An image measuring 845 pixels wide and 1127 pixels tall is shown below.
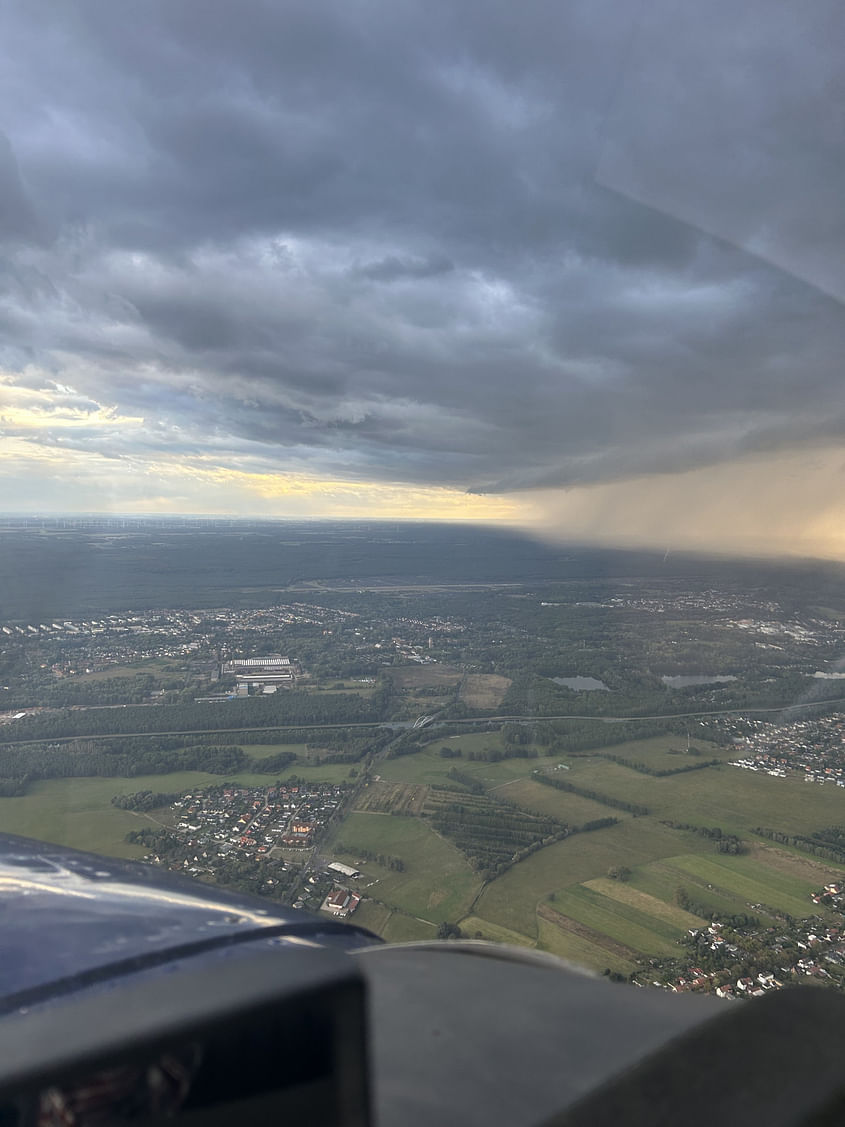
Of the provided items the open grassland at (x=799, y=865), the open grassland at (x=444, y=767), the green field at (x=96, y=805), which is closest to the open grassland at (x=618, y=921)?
the open grassland at (x=799, y=865)

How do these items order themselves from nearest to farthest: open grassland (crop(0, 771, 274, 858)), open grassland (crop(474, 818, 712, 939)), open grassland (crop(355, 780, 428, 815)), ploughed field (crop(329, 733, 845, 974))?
ploughed field (crop(329, 733, 845, 974)) → open grassland (crop(474, 818, 712, 939)) → open grassland (crop(0, 771, 274, 858)) → open grassland (crop(355, 780, 428, 815))

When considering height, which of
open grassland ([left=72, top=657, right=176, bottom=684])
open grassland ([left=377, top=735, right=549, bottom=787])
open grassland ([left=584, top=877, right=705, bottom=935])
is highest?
open grassland ([left=584, top=877, right=705, bottom=935])

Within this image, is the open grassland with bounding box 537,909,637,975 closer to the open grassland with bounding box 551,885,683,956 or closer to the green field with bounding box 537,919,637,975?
the green field with bounding box 537,919,637,975

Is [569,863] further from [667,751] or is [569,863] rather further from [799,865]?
[667,751]

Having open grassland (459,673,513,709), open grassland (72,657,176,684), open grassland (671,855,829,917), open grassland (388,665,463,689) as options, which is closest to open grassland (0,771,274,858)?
open grassland (671,855,829,917)

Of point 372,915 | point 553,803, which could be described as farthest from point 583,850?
point 372,915
